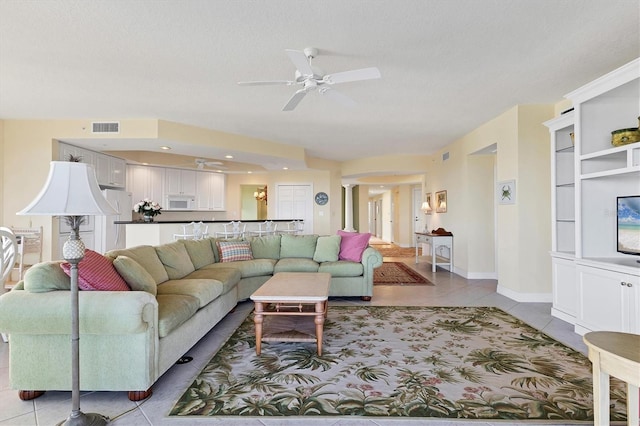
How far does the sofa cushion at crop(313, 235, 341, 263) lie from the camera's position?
4.70 metres

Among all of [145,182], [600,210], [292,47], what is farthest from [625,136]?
[145,182]

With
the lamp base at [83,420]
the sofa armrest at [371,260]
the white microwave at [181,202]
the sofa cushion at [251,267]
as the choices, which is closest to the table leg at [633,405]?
the lamp base at [83,420]

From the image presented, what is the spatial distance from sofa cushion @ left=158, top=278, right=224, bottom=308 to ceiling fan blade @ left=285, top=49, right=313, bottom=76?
6.94ft

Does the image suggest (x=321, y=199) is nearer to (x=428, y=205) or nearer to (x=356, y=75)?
(x=428, y=205)

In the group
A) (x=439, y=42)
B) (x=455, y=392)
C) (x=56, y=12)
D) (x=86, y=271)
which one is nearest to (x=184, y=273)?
(x=86, y=271)

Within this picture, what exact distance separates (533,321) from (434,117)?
3.08 meters

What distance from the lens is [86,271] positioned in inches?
84.2

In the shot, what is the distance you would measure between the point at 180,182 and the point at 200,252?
479 centimetres

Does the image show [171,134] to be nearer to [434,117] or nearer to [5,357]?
[5,357]

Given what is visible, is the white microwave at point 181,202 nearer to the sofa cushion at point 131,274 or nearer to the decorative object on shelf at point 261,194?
the decorative object on shelf at point 261,194

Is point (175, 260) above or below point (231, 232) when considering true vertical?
below

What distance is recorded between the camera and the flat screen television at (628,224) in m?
2.91

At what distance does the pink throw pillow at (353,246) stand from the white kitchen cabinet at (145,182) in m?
5.41

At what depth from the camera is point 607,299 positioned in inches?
113
